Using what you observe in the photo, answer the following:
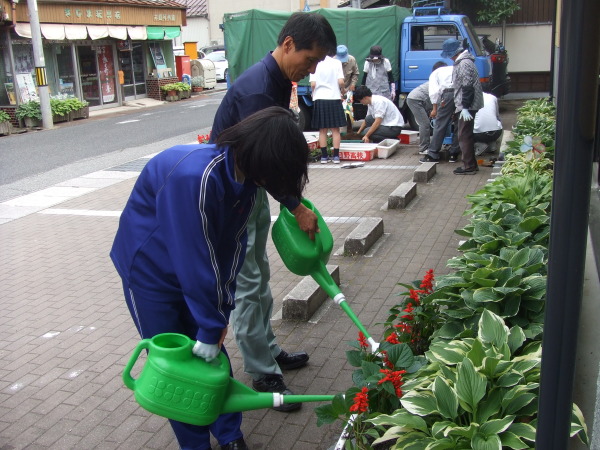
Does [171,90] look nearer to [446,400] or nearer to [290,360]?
[290,360]

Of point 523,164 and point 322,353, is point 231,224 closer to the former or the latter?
point 322,353

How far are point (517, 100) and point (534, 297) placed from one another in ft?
53.3

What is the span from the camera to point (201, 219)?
230 centimetres

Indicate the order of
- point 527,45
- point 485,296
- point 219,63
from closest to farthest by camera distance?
1. point 485,296
2. point 527,45
3. point 219,63

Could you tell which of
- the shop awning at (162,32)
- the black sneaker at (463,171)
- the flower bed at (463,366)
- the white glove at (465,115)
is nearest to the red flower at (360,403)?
the flower bed at (463,366)

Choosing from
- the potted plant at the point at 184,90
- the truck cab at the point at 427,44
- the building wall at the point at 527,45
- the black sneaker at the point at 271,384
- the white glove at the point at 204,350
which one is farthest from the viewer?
the potted plant at the point at 184,90

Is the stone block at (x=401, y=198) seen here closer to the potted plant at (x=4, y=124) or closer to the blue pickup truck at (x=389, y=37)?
the blue pickup truck at (x=389, y=37)

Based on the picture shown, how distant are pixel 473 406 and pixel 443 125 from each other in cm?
731

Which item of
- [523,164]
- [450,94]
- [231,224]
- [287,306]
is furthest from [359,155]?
[231,224]

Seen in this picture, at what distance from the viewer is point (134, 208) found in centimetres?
255

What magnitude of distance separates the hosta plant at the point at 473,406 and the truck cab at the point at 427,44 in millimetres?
10620

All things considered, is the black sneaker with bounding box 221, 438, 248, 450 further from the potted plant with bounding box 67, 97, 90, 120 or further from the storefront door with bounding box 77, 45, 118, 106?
the storefront door with bounding box 77, 45, 118, 106

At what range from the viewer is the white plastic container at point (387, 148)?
1044cm

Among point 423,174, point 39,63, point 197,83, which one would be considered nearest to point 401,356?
point 423,174
